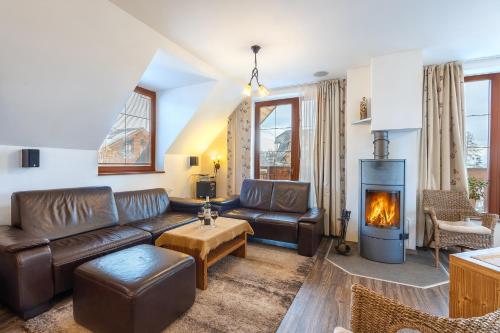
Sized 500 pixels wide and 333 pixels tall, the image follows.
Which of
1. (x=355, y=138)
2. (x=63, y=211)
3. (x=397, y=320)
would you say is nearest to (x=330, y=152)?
(x=355, y=138)

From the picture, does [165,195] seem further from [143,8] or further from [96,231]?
[143,8]

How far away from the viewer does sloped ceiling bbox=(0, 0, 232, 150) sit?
6.48 feet

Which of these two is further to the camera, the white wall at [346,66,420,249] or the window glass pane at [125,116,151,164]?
the window glass pane at [125,116,151,164]

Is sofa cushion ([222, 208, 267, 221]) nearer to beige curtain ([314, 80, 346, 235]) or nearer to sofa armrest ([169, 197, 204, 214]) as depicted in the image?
sofa armrest ([169, 197, 204, 214])

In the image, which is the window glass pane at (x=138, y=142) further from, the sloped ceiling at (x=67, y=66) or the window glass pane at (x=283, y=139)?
the window glass pane at (x=283, y=139)

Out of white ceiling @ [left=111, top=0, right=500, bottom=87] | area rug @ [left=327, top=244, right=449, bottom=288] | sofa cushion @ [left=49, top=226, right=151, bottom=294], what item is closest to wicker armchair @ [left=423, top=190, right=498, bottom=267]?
area rug @ [left=327, top=244, right=449, bottom=288]

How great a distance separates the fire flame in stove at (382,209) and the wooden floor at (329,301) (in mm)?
842

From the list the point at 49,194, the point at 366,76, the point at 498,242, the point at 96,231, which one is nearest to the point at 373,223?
the point at 498,242

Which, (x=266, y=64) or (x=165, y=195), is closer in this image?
(x=266, y=64)

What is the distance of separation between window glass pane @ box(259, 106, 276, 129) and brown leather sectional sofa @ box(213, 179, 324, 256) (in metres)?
1.19

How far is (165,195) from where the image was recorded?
3852 mm

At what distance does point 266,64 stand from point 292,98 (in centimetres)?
122

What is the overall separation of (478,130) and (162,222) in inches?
184

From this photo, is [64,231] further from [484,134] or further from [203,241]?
[484,134]
